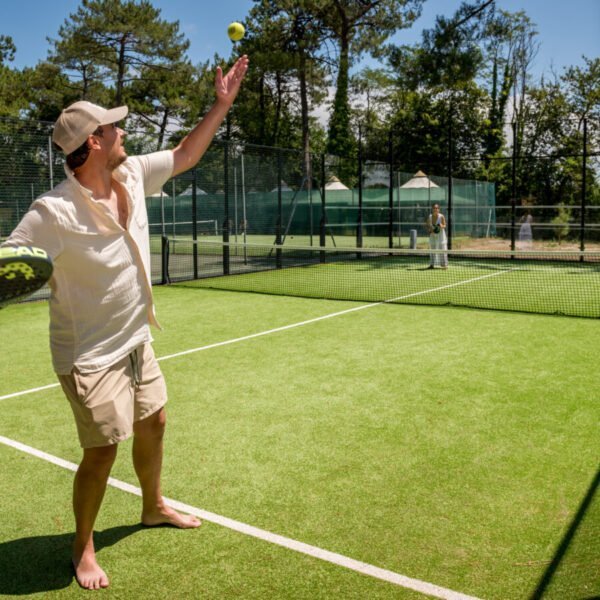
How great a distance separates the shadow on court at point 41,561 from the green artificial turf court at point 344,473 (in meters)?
0.01

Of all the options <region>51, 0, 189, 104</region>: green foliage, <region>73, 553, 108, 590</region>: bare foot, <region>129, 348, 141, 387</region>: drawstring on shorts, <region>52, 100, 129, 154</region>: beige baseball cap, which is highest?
<region>51, 0, 189, 104</region>: green foliage

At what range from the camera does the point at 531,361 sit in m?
7.36

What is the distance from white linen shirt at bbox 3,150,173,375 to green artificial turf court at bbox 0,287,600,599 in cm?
110

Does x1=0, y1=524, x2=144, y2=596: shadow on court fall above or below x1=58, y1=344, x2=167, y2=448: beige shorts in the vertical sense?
below

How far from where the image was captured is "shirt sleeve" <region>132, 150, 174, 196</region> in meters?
3.34

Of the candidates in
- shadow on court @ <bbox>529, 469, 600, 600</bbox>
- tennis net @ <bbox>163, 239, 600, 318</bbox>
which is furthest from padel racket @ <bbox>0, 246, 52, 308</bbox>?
tennis net @ <bbox>163, 239, 600, 318</bbox>

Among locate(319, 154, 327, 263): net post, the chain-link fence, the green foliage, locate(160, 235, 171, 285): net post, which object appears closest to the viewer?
the chain-link fence

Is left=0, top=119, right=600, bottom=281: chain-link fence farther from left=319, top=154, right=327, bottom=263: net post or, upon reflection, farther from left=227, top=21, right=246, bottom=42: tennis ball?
left=227, top=21, right=246, bottom=42: tennis ball

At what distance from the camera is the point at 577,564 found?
3.18 m

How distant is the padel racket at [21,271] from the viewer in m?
2.42

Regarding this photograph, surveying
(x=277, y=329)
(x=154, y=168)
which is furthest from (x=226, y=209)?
(x=154, y=168)

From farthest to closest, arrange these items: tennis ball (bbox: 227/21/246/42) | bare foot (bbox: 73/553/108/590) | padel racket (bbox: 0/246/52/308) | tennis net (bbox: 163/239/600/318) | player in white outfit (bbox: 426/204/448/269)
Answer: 1. player in white outfit (bbox: 426/204/448/269)
2. tennis net (bbox: 163/239/600/318)
3. tennis ball (bbox: 227/21/246/42)
4. bare foot (bbox: 73/553/108/590)
5. padel racket (bbox: 0/246/52/308)

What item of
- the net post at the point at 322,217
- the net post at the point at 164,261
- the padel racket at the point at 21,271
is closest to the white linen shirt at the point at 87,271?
the padel racket at the point at 21,271

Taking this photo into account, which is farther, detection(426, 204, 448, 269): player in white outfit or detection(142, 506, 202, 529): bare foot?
detection(426, 204, 448, 269): player in white outfit
